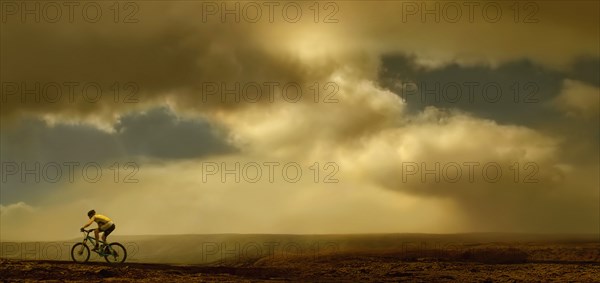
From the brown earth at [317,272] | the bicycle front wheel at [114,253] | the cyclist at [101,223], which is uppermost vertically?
the cyclist at [101,223]

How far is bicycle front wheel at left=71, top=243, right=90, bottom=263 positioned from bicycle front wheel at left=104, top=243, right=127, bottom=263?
948 millimetres

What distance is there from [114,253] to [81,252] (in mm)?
1611

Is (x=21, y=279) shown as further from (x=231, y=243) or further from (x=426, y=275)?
(x=231, y=243)

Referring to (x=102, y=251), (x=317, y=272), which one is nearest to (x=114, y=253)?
(x=102, y=251)

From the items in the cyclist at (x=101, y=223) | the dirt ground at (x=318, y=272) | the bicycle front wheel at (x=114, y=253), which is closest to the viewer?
the dirt ground at (x=318, y=272)

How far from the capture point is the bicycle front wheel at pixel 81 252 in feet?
91.9

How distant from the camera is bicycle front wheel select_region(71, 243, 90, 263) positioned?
28.0 m

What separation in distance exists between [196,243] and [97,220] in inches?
2752

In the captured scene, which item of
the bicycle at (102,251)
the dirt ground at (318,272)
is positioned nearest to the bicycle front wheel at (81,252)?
the bicycle at (102,251)

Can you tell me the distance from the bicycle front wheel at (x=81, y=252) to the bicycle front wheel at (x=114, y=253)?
95cm

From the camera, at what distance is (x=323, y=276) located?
91.7 ft

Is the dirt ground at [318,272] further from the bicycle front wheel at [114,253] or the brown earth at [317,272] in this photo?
the bicycle front wheel at [114,253]

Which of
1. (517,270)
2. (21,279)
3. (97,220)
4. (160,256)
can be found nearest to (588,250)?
(517,270)

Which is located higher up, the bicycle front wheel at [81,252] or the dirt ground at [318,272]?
the bicycle front wheel at [81,252]
